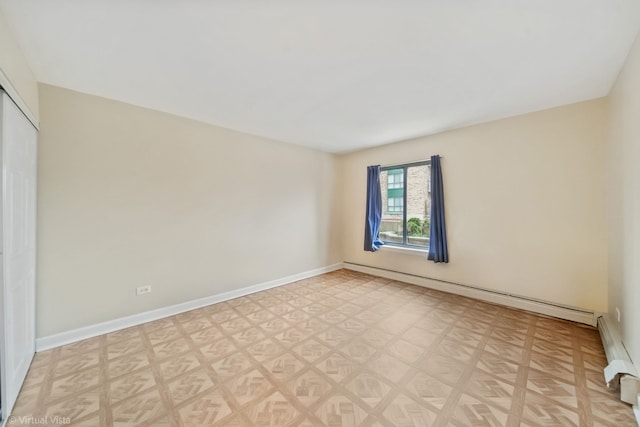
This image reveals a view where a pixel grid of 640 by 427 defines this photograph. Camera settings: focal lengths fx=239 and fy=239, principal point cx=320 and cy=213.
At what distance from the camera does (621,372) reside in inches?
67.9

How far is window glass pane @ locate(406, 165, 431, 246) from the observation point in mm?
4305

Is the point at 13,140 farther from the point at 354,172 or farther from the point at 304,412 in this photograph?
the point at 354,172

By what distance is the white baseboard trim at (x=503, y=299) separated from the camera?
287cm

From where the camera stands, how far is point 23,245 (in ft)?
6.32

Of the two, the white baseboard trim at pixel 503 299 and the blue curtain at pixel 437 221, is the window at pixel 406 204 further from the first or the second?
the white baseboard trim at pixel 503 299

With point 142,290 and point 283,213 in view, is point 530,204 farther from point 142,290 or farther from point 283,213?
point 142,290

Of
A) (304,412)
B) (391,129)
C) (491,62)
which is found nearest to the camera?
(304,412)

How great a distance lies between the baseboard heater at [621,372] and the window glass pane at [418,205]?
240cm

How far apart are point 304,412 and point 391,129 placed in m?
3.66

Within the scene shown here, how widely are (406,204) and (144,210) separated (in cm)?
415

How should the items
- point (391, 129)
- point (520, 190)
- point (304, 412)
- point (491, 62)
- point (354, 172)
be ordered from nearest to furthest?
point (304, 412), point (491, 62), point (520, 190), point (391, 129), point (354, 172)

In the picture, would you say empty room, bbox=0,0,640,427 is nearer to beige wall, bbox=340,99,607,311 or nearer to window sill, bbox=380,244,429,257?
beige wall, bbox=340,99,607,311

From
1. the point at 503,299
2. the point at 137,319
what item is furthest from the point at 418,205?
the point at 137,319

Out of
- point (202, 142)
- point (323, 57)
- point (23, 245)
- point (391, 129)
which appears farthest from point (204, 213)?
point (391, 129)
